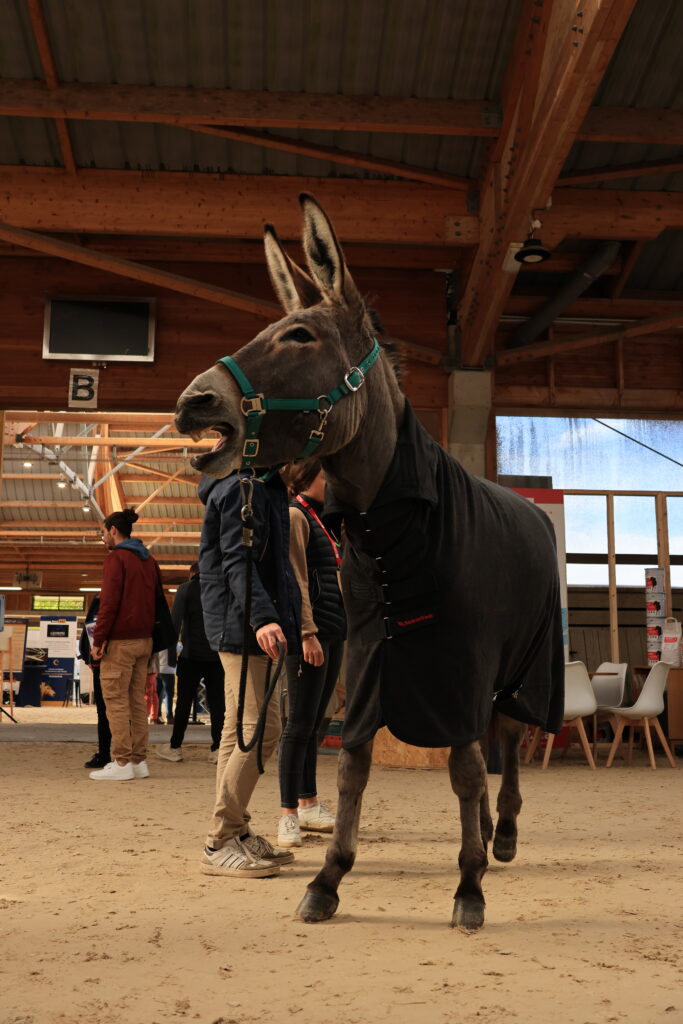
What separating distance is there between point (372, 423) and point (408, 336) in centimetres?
695

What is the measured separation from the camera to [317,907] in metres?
2.69

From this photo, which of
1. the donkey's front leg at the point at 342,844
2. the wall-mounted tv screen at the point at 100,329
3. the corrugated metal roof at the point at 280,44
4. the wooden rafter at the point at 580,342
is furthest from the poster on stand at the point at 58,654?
the donkey's front leg at the point at 342,844

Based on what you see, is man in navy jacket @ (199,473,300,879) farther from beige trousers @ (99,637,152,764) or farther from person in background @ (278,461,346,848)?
beige trousers @ (99,637,152,764)

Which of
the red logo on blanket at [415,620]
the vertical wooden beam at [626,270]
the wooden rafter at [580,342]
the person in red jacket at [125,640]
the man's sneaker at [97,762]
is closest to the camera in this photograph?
the red logo on blanket at [415,620]

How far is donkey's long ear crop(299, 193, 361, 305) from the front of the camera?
7.67 ft

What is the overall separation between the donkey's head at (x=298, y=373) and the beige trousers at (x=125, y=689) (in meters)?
4.20

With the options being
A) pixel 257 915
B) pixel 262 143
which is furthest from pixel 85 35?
pixel 257 915

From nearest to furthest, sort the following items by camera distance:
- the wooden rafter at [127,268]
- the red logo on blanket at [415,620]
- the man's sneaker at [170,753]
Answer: the red logo on blanket at [415,620]
the man's sneaker at [170,753]
the wooden rafter at [127,268]

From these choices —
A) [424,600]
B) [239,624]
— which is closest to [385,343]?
[424,600]

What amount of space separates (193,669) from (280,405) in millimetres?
5690

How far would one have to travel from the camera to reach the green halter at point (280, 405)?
2215 millimetres

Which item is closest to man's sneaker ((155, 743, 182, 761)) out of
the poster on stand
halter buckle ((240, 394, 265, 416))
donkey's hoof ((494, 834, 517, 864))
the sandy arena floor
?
the sandy arena floor

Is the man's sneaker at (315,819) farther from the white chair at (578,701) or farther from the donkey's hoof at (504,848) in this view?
the white chair at (578,701)

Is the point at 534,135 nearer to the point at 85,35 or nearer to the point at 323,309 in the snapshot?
the point at 85,35
